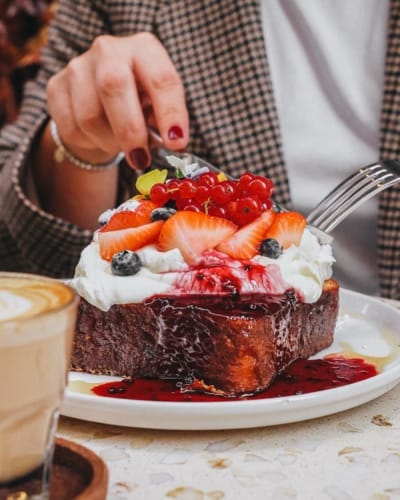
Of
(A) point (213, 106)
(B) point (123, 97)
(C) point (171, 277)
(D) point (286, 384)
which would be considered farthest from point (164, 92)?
(D) point (286, 384)

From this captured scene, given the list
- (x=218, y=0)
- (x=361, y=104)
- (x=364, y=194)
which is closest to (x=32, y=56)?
(x=218, y=0)

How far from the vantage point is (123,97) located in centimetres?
147

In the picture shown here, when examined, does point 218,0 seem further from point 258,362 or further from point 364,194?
point 258,362

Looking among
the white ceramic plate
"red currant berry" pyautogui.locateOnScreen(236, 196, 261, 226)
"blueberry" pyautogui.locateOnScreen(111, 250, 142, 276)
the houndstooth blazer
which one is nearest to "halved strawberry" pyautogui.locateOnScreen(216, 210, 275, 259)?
"red currant berry" pyautogui.locateOnScreen(236, 196, 261, 226)

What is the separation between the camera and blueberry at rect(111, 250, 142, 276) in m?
1.02

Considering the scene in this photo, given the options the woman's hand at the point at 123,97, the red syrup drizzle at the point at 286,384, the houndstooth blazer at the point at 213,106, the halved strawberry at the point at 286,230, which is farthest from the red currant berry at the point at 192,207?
the houndstooth blazer at the point at 213,106

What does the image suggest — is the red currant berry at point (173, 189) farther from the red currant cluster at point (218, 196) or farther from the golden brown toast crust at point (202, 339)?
the golden brown toast crust at point (202, 339)

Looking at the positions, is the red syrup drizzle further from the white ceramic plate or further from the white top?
the white top

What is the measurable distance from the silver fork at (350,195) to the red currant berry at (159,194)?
33cm

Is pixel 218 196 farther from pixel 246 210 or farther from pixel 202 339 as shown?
pixel 202 339

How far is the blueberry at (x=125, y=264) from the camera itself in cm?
102

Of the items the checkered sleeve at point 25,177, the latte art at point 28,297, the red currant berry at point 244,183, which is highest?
the latte art at point 28,297

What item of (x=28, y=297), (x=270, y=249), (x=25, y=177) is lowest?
(x=25, y=177)

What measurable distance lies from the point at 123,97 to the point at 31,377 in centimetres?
95
